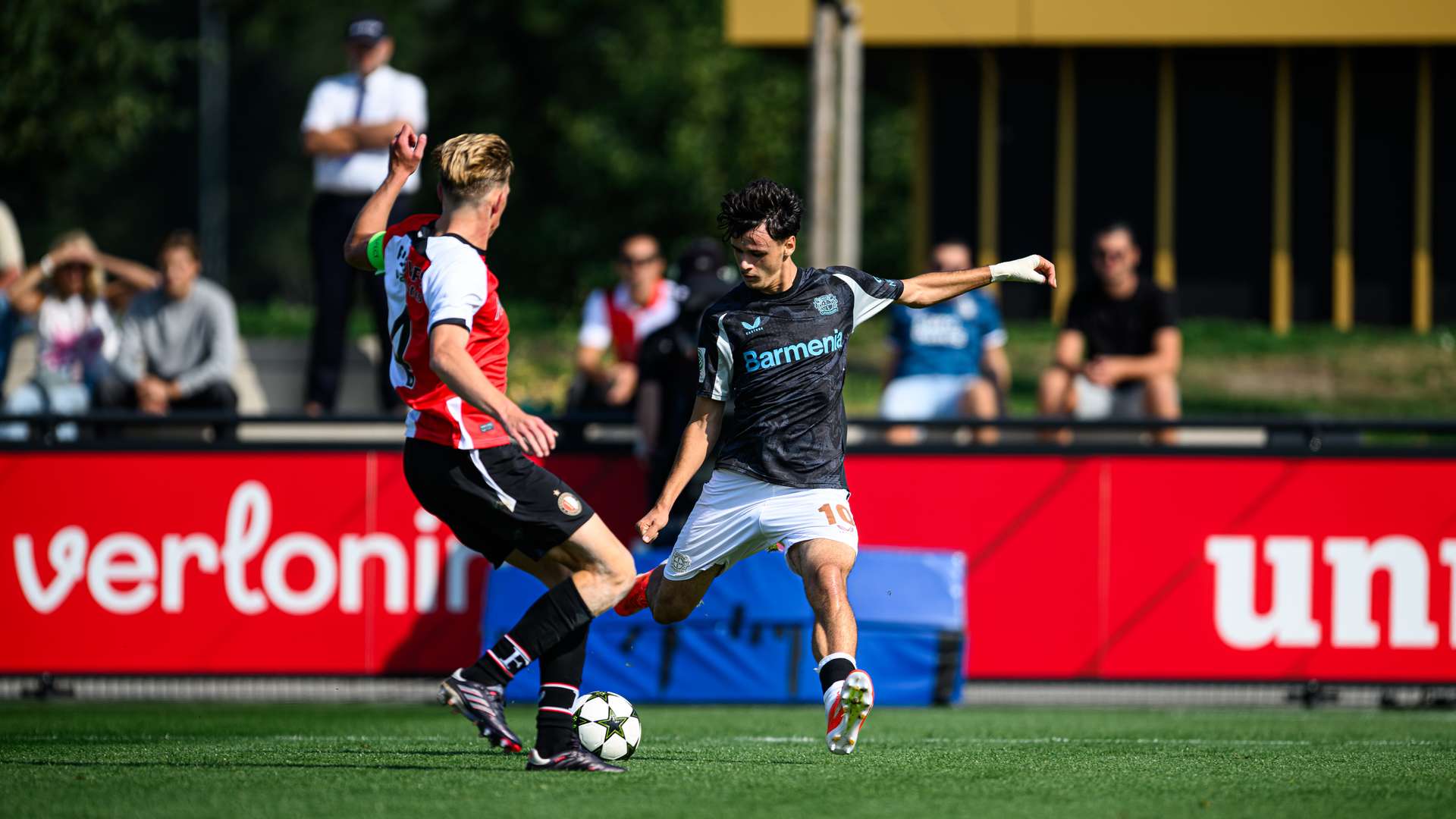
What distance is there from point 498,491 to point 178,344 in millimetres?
5942

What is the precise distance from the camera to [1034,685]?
1054cm

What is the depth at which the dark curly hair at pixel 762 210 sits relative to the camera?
6457 millimetres

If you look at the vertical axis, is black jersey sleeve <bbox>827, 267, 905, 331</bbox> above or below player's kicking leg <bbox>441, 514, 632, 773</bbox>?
above

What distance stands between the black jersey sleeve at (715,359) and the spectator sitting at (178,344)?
5630mm

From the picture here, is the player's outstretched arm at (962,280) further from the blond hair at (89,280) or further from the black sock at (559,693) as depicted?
the blond hair at (89,280)

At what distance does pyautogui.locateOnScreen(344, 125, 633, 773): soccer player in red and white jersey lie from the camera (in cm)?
604

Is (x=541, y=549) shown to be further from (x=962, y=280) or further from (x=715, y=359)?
(x=962, y=280)

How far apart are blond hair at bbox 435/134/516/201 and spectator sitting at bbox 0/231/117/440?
6.57m

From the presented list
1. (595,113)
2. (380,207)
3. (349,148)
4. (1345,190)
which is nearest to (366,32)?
(349,148)

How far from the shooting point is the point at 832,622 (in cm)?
642

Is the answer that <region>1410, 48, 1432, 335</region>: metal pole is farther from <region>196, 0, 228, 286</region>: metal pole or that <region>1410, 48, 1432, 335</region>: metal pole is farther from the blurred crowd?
<region>196, 0, 228, 286</region>: metal pole

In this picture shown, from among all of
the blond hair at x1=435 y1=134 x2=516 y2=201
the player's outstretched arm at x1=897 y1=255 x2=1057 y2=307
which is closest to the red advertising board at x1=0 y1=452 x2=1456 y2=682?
the player's outstretched arm at x1=897 y1=255 x2=1057 y2=307

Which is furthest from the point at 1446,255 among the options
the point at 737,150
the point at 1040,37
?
the point at 737,150

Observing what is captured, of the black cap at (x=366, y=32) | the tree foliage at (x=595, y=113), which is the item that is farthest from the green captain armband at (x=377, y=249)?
the tree foliage at (x=595, y=113)
